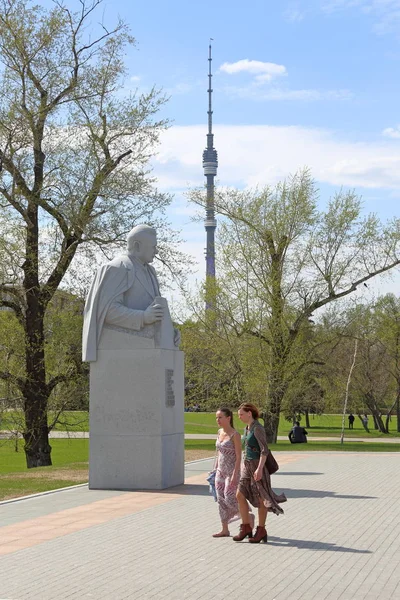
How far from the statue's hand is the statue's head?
1.13 meters

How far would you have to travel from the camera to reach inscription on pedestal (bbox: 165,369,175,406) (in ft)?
54.7

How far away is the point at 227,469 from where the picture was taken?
37.0 feet

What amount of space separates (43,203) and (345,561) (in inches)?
712

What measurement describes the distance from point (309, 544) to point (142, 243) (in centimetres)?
771

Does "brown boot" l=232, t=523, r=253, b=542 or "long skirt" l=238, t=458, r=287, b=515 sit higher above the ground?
"long skirt" l=238, t=458, r=287, b=515

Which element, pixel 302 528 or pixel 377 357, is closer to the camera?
pixel 302 528

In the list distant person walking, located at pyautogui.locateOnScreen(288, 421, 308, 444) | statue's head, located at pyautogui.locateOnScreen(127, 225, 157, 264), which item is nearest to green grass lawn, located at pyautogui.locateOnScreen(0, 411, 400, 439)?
distant person walking, located at pyautogui.locateOnScreen(288, 421, 308, 444)

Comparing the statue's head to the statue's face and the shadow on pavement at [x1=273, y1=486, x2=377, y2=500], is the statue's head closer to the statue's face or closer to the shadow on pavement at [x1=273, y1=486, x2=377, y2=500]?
the statue's face

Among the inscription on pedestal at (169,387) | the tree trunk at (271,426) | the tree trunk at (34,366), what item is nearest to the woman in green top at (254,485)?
the inscription on pedestal at (169,387)

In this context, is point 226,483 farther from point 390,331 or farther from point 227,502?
point 390,331

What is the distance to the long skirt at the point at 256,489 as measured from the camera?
10641 millimetres

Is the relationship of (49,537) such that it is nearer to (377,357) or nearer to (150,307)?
(150,307)

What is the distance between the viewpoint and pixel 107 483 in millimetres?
16578

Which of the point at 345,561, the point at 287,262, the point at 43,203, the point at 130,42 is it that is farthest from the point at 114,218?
the point at 345,561
